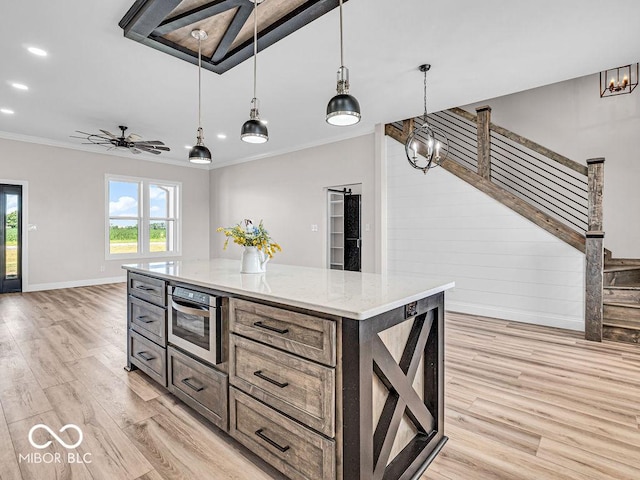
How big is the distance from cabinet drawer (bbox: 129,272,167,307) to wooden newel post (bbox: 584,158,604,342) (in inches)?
164

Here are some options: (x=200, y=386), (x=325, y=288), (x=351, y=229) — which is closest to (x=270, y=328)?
(x=325, y=288)

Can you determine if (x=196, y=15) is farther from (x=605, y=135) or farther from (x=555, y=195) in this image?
(x=605, y=135)

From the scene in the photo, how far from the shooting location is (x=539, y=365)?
298 cm

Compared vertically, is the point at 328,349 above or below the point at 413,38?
below

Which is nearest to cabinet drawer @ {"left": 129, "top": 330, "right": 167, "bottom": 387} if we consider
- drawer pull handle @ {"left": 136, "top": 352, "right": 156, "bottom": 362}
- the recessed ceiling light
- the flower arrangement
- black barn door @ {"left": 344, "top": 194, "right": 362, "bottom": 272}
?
drawer pull handle @ {"left": 136, "top": 352, "right": 156, "bottom": 362}

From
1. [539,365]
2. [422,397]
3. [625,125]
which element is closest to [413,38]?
[422,397]

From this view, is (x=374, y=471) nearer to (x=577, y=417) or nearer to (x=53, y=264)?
(x=577, y=417)

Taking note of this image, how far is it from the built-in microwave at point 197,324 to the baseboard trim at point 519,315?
393 cm

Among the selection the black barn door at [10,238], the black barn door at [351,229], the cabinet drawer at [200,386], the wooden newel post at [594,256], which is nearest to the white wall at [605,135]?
the wooden newel post at [594,256]

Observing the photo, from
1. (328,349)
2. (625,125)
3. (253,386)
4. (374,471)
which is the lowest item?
(374,471)

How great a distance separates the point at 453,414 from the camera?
87.3 inches

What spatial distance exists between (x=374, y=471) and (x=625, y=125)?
5658 millimetres

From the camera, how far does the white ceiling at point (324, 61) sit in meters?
2.65

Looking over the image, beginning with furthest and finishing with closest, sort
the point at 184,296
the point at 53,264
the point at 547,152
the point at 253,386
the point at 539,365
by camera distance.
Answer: the point at 53,264 → the point at 547,152 → the point at 539,365 → the point at 184,296 → the point at 253,386
